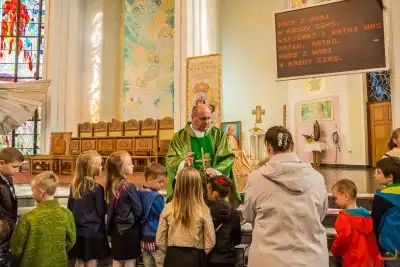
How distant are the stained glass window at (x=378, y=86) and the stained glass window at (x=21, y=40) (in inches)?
463

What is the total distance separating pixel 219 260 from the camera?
250cm

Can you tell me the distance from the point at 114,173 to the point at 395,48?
469cm

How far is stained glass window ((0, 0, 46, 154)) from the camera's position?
1434cm

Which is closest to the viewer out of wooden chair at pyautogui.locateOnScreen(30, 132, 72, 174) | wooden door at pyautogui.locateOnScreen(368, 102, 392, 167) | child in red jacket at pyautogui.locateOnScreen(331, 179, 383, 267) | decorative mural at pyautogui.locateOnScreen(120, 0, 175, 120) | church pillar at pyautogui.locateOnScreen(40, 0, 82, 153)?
child in red jacket at pyautogui.locateOnScreen(331, 179, 383, 267)

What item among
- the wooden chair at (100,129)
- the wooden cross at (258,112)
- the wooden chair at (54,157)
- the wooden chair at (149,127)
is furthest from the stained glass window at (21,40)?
the wooden cross at (258,112)

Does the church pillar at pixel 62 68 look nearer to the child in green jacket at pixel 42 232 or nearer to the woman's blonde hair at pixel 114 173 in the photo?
the woman's blonde hair at pixel 114 173

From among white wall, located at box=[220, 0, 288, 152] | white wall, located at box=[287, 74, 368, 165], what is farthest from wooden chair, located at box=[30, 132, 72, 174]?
white wall, located at box=[287, 74, 368, 165]

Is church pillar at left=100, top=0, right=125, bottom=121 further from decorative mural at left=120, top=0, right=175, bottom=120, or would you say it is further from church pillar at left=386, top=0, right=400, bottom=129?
church pillar at left=386, top=0, right=400, bottom=129

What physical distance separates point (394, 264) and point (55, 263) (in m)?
2.44

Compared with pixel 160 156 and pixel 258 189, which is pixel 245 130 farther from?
pixel 258 189

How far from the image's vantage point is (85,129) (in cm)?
1288

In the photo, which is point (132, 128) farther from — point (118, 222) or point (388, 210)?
point (388, 210)

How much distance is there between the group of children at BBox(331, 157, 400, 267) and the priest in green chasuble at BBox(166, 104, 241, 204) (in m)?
1.05

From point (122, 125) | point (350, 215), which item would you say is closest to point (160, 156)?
point (122, 125)
